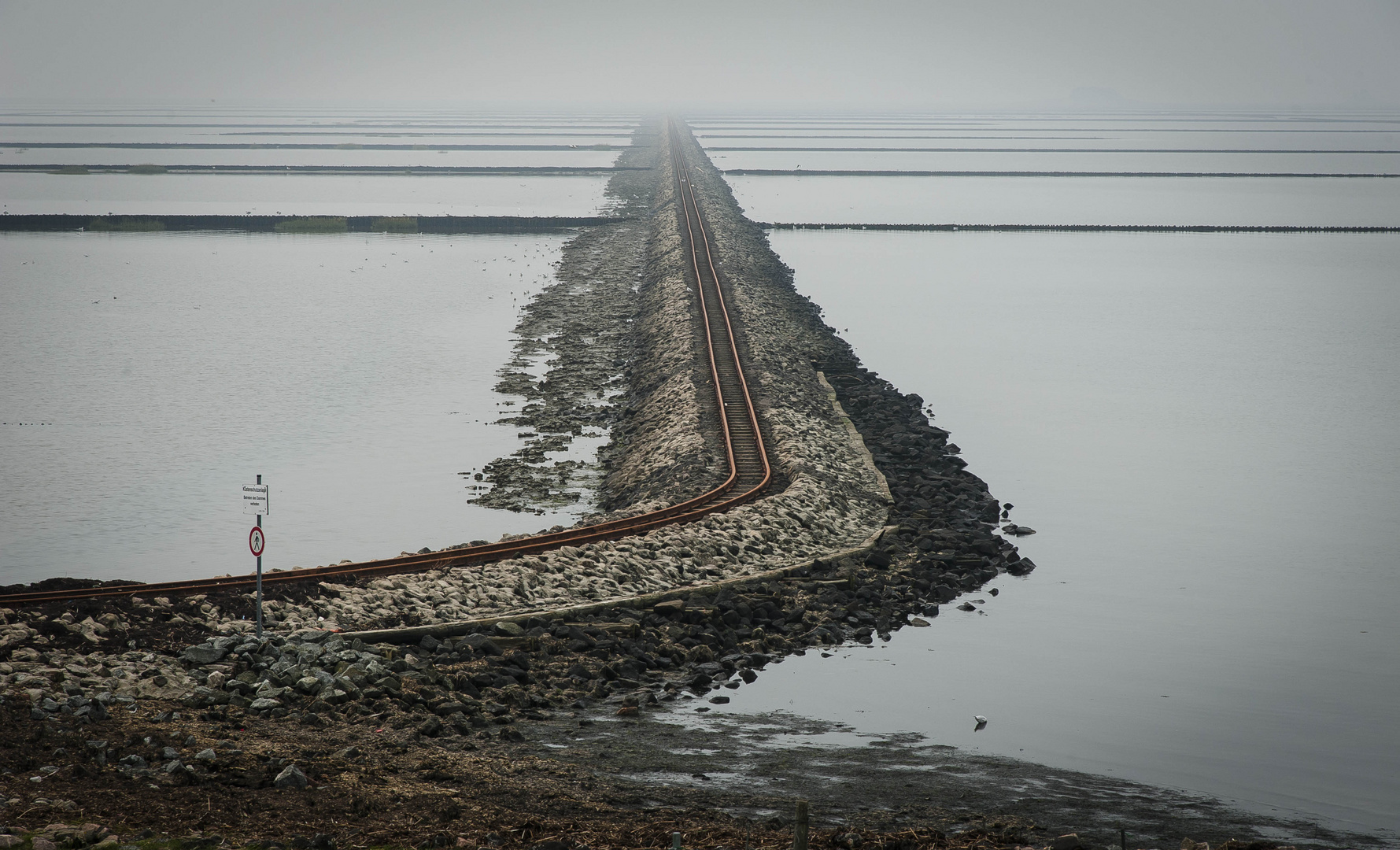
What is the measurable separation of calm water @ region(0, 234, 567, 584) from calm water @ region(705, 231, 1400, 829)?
8832mm

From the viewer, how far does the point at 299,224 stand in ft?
213

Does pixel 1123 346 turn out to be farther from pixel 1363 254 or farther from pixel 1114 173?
pixel 1114 173

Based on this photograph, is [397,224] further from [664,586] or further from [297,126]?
→ [297,126]

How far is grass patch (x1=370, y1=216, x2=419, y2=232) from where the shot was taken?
213 feet

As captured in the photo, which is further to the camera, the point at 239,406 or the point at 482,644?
the point at 239,406

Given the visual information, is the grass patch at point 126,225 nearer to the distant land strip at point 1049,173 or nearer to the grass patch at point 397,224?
the grass patch at point 397,224

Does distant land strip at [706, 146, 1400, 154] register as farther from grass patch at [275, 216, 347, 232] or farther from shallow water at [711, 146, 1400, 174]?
grass patch at [275, 216, 347, 232]

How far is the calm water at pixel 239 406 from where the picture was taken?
19734 millimetres

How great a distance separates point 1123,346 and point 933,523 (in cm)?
2133

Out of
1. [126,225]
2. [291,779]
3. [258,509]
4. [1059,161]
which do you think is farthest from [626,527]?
[1059,161]

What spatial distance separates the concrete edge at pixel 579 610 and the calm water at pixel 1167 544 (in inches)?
76.2

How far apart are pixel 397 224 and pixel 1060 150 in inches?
3863

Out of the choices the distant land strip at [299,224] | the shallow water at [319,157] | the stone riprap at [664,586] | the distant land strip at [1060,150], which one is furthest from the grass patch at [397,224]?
the distant land strip at [1060,150]

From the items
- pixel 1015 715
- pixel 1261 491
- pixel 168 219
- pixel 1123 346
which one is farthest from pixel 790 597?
pixel 168 219
